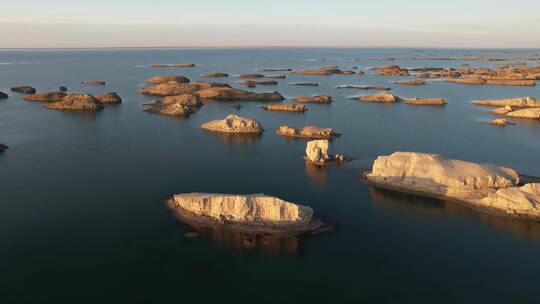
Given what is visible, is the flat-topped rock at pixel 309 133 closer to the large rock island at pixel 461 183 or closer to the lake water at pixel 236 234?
the lake water at pixel 236 234

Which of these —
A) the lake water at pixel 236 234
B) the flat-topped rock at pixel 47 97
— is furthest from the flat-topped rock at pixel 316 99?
the flat-topped rock at pixel 47 97

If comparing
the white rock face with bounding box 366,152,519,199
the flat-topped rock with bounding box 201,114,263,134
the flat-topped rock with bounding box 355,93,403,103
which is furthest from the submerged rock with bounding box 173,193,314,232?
the flat-topped rock with bounding box 355,93,403,103

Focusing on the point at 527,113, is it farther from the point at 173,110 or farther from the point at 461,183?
the point at 173,110

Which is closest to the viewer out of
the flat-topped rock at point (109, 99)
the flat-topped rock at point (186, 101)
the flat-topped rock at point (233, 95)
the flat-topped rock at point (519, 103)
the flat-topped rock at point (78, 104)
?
the flat-topped rock at point (78, 104)

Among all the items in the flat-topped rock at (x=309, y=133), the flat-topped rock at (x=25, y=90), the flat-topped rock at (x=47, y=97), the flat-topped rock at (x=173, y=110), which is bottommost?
the flat-topped rock at (x=309, y=133)

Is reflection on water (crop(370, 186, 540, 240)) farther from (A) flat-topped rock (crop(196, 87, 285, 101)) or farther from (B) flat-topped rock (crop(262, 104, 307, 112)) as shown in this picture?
(A) flat-topped rock (crop(196, 87, 285, 101))

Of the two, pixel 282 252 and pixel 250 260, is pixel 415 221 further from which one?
pixel 250 260

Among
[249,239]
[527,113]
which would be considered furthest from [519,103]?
[249,239]
